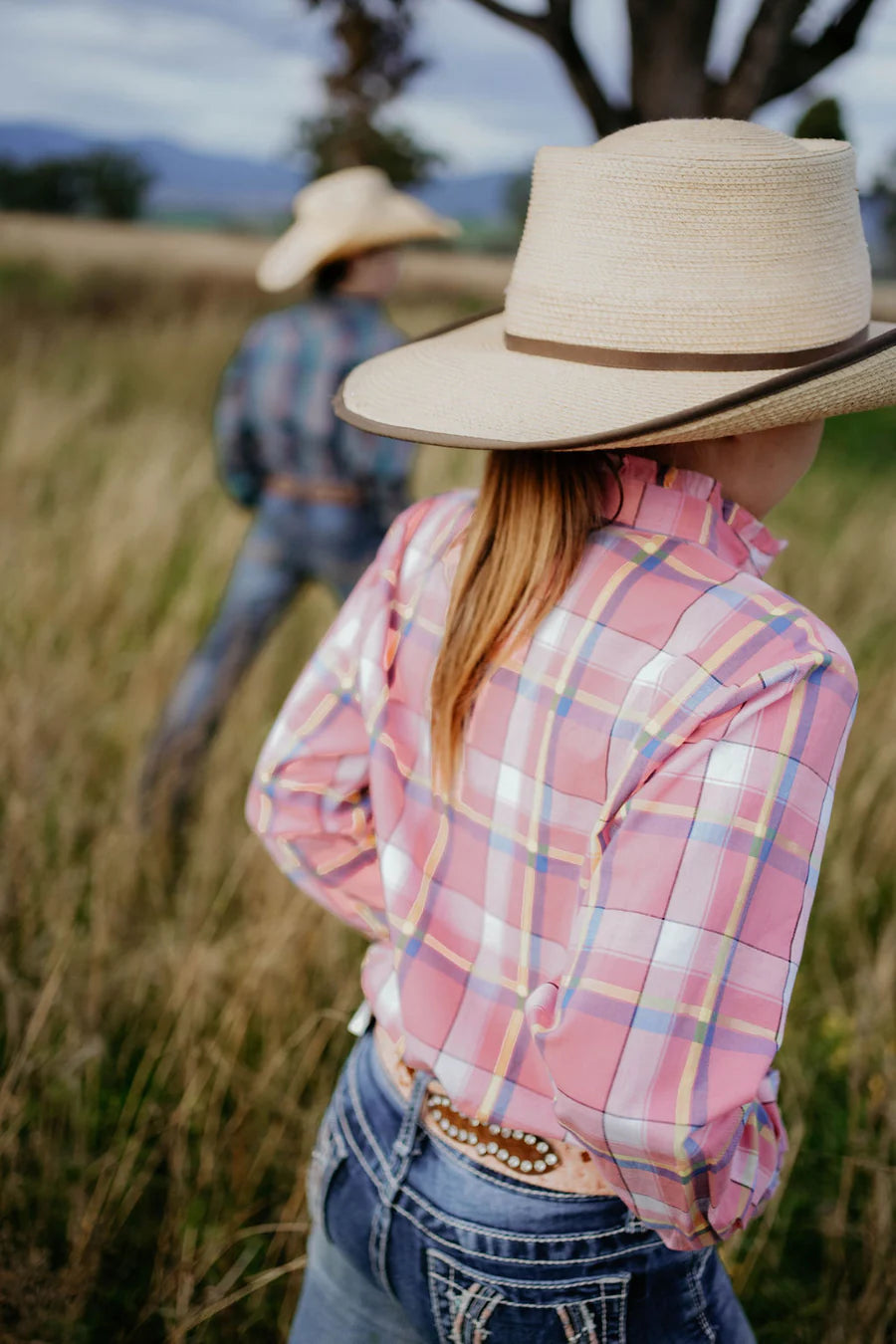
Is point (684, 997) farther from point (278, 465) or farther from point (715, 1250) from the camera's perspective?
point (278, 465)

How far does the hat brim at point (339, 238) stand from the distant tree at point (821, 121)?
4.03ft

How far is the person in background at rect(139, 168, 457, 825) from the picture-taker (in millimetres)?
2928

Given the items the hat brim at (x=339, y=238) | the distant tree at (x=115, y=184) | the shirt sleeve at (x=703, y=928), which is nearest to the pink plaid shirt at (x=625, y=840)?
the shirt sleeve at (x=703, y=928)

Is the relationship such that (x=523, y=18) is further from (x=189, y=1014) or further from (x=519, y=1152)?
(x=519, y=1152)

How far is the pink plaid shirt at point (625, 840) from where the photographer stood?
0.73m

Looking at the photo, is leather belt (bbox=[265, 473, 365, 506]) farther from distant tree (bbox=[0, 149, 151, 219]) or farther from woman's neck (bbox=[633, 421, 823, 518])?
distant tree (bbox=[0, 149, 151, 219])

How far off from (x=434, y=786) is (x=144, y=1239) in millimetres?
1263

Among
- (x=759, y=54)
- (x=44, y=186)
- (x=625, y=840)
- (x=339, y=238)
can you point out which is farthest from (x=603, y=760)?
(x=44, y=186)

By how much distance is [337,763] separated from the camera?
3.74ft

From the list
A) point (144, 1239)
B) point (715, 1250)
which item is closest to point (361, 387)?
point (715, 1250)

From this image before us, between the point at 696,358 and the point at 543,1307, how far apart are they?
83 centimetres

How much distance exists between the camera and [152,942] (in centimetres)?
235

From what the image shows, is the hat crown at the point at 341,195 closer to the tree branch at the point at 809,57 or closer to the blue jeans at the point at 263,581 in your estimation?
the blue jeans at the point at 263,581

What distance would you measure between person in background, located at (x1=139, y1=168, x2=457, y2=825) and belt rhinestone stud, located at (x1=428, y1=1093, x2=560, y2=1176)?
2.05m
